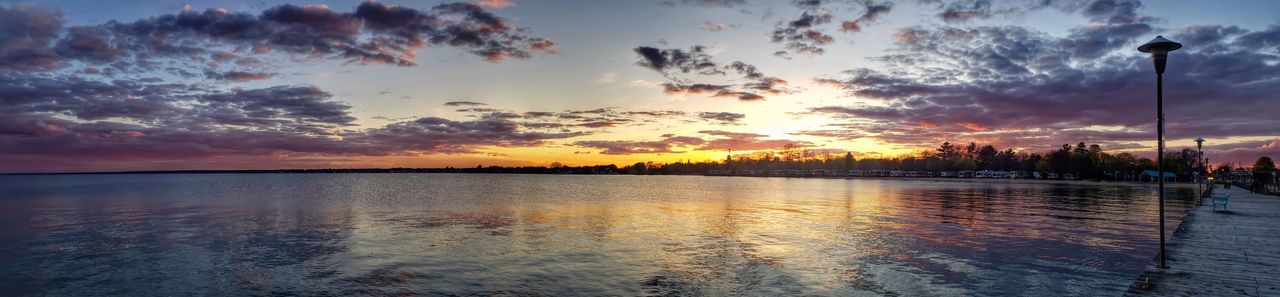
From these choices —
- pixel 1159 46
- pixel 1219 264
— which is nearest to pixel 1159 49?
pixel 1159 46

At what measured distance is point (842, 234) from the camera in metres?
30.0

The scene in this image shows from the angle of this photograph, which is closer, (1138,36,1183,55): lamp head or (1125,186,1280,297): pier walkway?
(1125,186,1280,297): pier walkway

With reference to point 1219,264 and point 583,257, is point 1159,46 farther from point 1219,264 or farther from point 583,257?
point 583,257

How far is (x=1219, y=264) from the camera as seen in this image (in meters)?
16.4

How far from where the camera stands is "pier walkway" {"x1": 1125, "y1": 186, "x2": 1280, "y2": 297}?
13305 mm

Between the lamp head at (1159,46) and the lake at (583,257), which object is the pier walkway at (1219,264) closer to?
the lake at (583,257)

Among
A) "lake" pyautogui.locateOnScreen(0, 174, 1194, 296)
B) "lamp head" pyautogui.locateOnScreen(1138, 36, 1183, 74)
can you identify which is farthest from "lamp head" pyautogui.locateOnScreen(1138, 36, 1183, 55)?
"lake" pyautogui.locateOnScreen(0, 174, 1194, 296)

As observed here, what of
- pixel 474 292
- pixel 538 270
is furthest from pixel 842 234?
pixel 474 292

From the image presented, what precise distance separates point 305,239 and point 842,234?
24.0m

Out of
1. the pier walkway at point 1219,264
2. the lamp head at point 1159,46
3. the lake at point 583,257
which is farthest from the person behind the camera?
the lake at point 583,257

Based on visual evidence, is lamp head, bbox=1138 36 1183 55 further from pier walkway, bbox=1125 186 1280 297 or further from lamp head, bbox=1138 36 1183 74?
pier walkway, bbox=1125 186 1280 297

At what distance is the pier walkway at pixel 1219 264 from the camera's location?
13.3 m

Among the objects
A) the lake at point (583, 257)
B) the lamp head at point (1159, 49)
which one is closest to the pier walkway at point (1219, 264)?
the lake at point (583, 257)

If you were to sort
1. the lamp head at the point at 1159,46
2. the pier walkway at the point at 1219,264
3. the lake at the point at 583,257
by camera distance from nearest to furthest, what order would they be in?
the pier walkway at the point at 1219,264 → the lamp head at the point at 1159,46 → the lake at the point at 583,257
